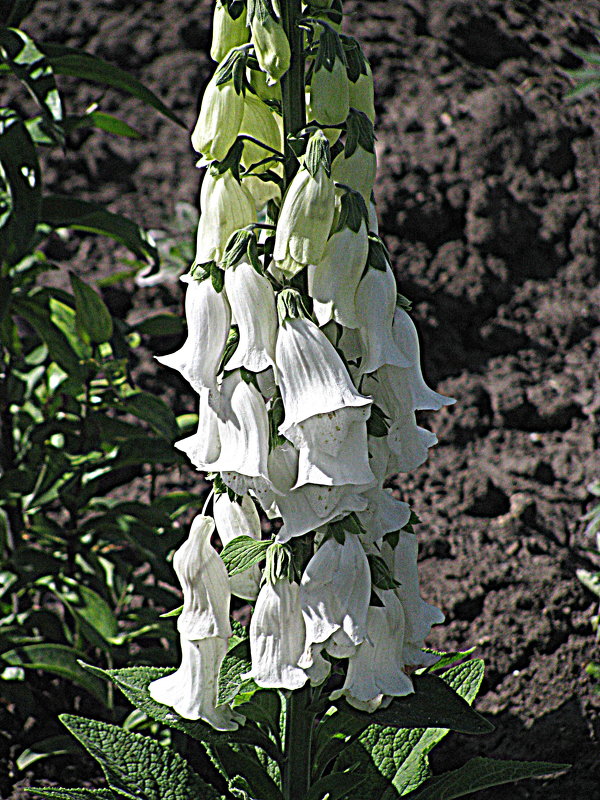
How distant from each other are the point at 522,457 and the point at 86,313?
1.46 m

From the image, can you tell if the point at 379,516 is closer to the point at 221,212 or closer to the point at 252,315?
the point at 252,315

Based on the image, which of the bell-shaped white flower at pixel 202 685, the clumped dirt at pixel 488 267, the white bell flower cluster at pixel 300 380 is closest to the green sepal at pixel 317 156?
the white bell flower cluster at pixel 300 380

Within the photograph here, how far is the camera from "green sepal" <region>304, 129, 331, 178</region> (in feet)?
3.06

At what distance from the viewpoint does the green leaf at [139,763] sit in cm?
128

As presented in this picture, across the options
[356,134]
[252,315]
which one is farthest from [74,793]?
[356,134]

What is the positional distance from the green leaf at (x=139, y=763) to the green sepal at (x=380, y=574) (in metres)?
0.51

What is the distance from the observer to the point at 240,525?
3.65 feet

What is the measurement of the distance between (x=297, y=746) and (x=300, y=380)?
0.56 meters

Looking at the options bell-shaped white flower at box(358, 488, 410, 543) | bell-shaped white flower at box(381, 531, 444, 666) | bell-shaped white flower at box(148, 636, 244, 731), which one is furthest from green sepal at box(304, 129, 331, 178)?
bell-shaped white flower at box(148, 636, 244, 731)

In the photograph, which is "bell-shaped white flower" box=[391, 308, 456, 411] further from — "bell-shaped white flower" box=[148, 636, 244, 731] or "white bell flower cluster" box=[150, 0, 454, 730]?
"bell-shaped white flower" box=[148, 636, 244, 731]

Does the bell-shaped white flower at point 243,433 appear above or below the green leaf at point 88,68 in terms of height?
below

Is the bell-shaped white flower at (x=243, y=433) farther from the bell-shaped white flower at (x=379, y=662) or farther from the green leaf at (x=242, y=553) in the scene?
the bell-shaped white flower at (x=379, y=662)

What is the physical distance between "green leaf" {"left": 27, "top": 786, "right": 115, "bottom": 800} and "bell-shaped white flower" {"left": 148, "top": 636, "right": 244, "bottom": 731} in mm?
240

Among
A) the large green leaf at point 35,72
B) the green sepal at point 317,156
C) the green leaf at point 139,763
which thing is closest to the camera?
the green sepal at point 317,156
